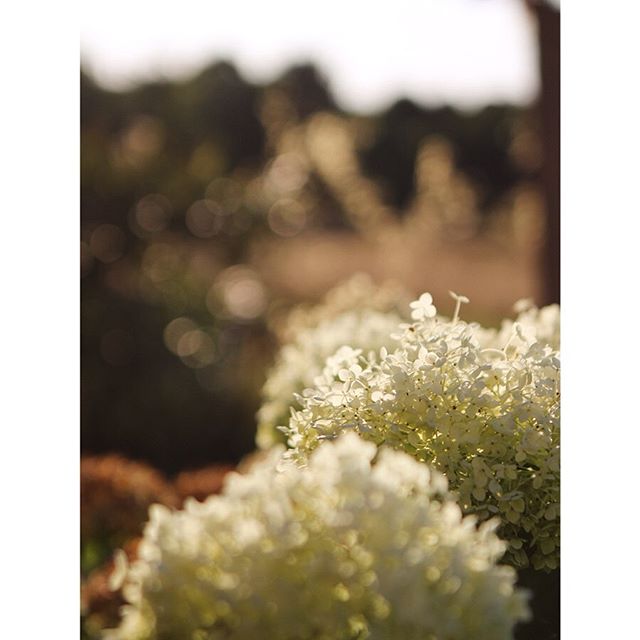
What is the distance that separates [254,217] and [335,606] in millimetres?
3115

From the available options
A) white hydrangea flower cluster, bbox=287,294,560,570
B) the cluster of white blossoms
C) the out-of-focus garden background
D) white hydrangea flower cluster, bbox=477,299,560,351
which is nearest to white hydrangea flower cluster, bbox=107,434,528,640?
white hydrangea flower cluster, bbox=287,294,560,570

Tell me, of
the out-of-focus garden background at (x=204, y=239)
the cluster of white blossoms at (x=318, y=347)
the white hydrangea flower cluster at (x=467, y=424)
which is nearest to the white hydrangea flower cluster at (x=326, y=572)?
the white hydrangea flower cluster at (x=467, y=424)

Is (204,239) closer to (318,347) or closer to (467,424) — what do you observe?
(318,347)

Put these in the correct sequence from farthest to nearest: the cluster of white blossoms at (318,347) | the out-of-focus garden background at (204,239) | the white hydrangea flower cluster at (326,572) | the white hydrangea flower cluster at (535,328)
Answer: the out-of-focus garden background at (204,239)
the cluster of white blossoms at (318,347)
the white hydrangea flower cluster at (535,328)
the white hydrangea flower cluster at (326,572)

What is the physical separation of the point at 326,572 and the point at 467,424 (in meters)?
0.42

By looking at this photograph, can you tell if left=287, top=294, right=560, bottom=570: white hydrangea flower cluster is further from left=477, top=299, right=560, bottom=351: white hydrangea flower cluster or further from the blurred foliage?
the blurred foliage

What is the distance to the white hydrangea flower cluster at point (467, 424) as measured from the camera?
1.24 meters

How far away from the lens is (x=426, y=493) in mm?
1002

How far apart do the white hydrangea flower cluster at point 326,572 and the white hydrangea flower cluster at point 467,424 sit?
273 millimetres

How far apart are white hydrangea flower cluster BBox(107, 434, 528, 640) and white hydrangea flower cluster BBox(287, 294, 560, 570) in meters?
0.27

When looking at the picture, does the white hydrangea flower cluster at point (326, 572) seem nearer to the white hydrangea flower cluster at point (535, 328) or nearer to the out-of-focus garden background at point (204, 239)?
the white hydrangea flower cluster at point (535, 328)

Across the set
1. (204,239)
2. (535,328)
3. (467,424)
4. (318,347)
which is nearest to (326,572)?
(467,424)
